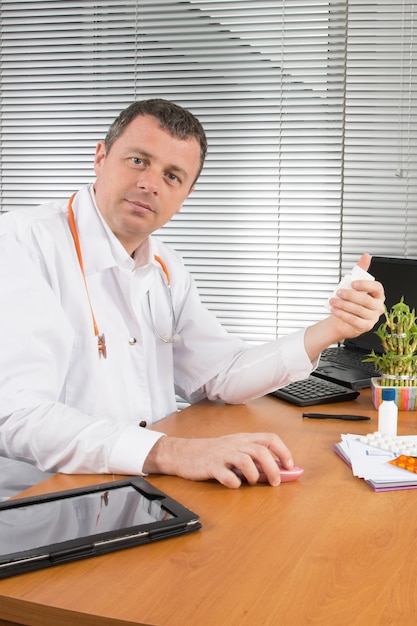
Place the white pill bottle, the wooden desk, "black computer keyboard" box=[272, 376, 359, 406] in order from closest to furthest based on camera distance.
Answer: the wooden desk
the white pill bottle
"black computer keyboard" box=[272, 376, 359, 406]

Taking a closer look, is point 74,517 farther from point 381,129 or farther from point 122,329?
point 381,129

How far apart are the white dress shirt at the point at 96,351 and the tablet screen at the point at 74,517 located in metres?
0.15

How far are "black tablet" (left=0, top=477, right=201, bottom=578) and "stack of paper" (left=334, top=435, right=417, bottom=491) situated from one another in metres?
0.38

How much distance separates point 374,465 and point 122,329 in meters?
0.76

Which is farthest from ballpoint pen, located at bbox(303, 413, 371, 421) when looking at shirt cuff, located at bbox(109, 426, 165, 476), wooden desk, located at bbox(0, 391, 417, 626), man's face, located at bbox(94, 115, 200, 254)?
man's face, located at bbox(94, 115, 200, 254)

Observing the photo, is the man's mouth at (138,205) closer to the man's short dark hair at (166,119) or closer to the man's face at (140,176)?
the man's face at (140,176)

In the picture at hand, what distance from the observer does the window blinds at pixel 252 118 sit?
2771 millimetres

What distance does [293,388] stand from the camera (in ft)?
6.42

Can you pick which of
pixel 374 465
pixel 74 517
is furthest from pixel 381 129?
pixel 74 517

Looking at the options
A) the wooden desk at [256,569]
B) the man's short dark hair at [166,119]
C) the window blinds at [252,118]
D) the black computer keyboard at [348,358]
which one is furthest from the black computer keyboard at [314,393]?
the window blinds at [252,118]

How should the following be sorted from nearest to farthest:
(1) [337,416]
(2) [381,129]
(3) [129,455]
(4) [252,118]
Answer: (3) [129,455] < (1) [337,416] < (2) [381,129] < (4) [252,118]

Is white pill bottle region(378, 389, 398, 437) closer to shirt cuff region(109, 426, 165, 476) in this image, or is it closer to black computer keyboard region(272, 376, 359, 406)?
black computer keyboard region(272, 376, 359, 406)

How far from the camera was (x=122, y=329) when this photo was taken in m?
1.82

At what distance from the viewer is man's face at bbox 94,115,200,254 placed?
1860mm
